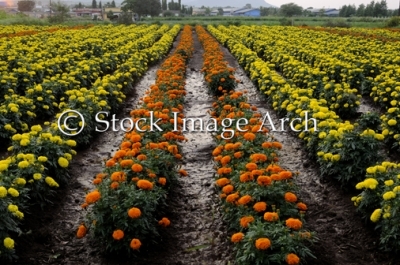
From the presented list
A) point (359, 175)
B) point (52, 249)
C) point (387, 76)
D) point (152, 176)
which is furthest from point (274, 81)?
point (52, 249)

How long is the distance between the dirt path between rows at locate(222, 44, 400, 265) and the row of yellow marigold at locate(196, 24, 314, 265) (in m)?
0.40

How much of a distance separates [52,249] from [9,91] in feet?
20.0

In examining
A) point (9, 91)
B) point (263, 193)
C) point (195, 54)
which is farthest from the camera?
point (195, 54)

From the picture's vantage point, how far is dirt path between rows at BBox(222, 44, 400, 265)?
16.0 feet

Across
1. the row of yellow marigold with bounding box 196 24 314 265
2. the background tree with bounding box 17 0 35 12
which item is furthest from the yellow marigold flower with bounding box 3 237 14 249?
the background tree with bounding box 17 0 35 12

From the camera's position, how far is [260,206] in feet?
14.6

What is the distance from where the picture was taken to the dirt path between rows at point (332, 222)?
4891 millimetres

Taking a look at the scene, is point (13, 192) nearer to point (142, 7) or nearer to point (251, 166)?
point (251, 166)

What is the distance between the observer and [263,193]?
15.8ft

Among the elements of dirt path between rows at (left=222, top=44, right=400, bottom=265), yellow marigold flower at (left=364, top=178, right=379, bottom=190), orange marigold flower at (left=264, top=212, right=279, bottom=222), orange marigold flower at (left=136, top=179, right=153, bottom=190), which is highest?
yellow marigold flower at (left=364, top=178, right=379, bottom=190)

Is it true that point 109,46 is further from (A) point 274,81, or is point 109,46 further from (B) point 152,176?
(B) point 152,176

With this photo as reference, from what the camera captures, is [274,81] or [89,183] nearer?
[89,183]

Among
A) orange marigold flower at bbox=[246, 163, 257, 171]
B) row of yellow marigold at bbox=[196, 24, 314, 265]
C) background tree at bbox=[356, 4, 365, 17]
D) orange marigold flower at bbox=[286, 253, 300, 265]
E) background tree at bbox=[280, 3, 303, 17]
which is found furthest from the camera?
background tree at bbox=[356, 4, 365, 17]

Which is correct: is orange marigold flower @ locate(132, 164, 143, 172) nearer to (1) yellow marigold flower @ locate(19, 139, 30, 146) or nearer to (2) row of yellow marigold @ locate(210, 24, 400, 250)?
(1) yellow marigold flower @ locate(19, 139, 30, 146)
